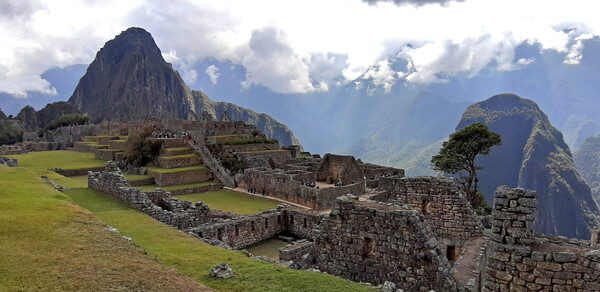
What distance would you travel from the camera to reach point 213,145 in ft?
165

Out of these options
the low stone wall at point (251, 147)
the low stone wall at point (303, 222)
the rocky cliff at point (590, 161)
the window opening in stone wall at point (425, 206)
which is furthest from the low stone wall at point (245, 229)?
the rocky cliff at point (590, 161)

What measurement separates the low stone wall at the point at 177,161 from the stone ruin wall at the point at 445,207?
126ft

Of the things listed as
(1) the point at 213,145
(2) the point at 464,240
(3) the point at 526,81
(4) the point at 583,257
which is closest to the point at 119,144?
(1) the point at 213,145

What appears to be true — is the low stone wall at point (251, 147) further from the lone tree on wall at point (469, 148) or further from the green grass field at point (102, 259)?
the green grass field at point (102, 259)

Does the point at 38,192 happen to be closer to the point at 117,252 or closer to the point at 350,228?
the point at 117,252

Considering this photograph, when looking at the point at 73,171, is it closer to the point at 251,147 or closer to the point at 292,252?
the point at 251,147

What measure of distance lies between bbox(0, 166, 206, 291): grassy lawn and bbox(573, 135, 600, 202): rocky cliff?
148 m

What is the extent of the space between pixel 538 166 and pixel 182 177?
335 ft

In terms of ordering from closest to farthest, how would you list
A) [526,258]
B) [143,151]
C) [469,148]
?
[526,258]
[469,148]
[143,151]

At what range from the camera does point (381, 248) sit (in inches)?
323

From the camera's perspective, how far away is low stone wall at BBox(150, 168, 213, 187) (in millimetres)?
39281

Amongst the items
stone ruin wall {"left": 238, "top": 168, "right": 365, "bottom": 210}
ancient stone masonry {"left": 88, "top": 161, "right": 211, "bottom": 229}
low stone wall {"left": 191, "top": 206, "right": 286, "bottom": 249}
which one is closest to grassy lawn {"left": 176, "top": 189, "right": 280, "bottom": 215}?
stone ruin wall {"left": 238, "top": 168, "right": 365, "bottom": 210}

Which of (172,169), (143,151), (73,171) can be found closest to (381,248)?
(172,169)

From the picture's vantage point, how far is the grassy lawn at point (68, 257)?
17.7 ft
